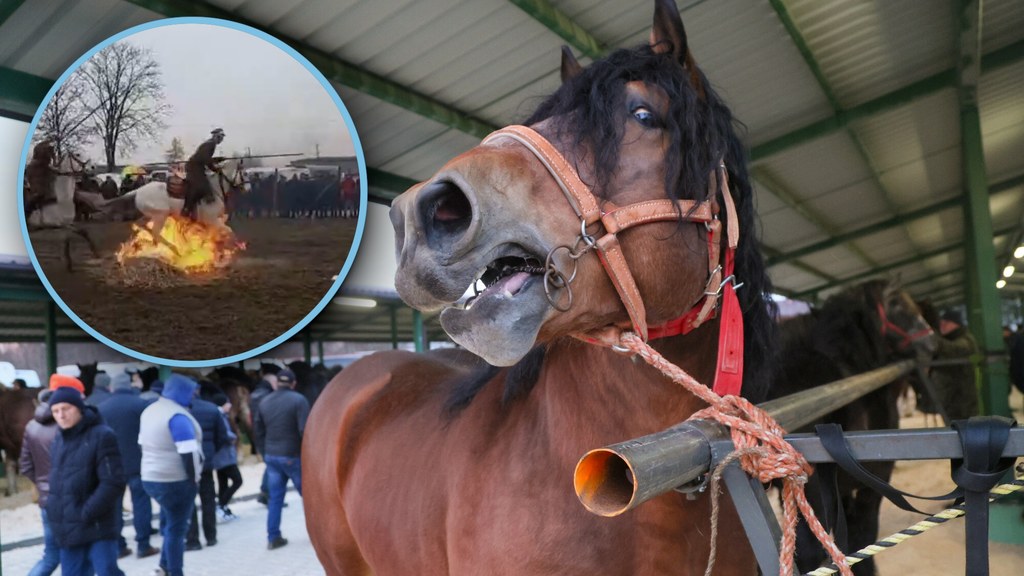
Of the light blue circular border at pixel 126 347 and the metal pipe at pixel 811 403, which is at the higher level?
the light blue circular border at pixel 126 347

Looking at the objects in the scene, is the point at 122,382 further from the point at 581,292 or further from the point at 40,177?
the point at 581,292

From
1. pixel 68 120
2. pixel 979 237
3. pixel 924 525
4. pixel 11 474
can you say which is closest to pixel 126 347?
pixel 68 120

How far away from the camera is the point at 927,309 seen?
21.9ft

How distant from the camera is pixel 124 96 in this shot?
76.3 inches

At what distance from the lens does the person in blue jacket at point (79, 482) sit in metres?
5.15

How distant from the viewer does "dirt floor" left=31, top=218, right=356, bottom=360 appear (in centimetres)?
188

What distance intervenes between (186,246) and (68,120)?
0.42 meters

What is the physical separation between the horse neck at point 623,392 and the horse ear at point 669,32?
1.91 ft

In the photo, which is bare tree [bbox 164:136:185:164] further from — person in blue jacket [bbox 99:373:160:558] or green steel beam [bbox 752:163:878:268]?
green steel beam [bbox 752:163:878:268]

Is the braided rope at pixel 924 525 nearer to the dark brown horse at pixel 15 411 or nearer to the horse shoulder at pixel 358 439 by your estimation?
the horse shoulder at pixel 358 439

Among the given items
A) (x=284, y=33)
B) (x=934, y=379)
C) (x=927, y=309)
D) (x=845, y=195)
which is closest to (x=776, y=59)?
(x=927, y=309)

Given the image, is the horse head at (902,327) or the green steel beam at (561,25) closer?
the green steel beam at (561,25)

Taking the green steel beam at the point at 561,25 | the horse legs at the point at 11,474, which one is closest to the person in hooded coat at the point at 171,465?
the green steel beam at the point at 561,25

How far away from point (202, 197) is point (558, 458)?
1156 mm
